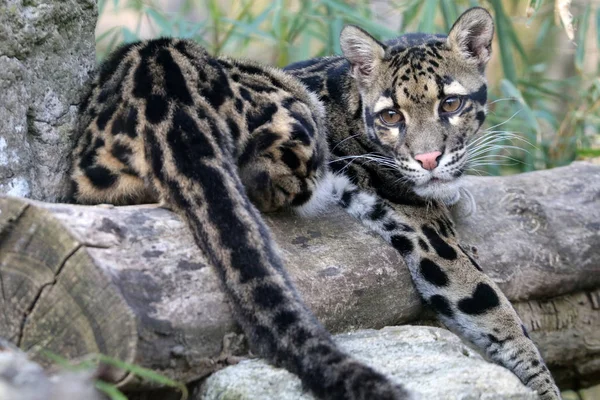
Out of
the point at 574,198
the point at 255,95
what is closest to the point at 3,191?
the point at 255,95

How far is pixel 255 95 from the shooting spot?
438 cm

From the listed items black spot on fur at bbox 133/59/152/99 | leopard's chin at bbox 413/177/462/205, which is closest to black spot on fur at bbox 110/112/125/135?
black spot on fur at bbox 133/59/152/99

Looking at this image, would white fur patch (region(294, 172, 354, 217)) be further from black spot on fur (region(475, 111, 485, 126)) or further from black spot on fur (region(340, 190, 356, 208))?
black spot on fur (region(475, 111, 485, 126))

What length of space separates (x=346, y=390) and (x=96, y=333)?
0.95 m

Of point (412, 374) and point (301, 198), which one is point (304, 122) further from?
point (412, 374)

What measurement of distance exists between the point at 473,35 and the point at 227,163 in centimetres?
209

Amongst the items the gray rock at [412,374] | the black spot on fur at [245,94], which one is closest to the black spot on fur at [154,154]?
the black spot on fur at [245,94]

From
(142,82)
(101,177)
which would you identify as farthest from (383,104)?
(101,177)

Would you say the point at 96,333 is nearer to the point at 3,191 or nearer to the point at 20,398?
the point at 20,398

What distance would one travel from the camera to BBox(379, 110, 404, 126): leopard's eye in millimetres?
4988

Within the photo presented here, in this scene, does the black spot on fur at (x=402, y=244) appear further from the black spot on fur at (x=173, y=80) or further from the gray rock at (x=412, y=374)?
the black spot on fur at (x=173, y=80)

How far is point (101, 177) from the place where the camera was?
159 inches

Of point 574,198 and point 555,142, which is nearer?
point 574,198

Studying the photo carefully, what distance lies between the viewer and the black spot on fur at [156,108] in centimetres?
388
